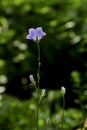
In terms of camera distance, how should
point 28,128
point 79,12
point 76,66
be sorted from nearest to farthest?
point 28,128, point 76,66, point 79,12

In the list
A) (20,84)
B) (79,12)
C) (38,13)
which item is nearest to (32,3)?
(38,13)

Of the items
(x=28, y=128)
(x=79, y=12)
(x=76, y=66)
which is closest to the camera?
(x=28, y=128)

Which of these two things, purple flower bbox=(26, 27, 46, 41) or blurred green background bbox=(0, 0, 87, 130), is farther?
blurred green background bbox=(0, 0, 87, 130)

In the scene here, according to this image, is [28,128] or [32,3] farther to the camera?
[32,3]

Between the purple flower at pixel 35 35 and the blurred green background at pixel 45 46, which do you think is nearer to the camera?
the purple flower at pixel 35 35

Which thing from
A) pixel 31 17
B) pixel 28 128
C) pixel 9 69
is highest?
pixel 31 17

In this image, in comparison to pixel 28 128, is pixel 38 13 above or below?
above

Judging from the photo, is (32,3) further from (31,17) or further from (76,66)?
(76,66)

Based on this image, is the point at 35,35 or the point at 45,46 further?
the point at 45,46

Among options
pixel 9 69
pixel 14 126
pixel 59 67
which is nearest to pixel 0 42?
pixel 9 69
